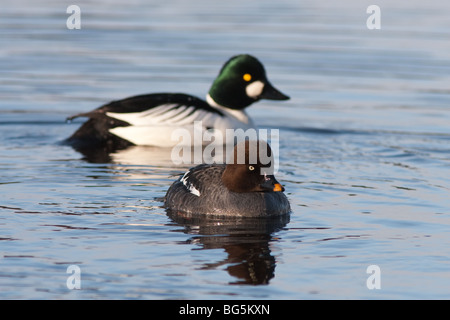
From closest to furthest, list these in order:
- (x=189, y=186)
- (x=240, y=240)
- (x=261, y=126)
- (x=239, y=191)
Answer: (x=240, y=240) → (x=239, y=191) → (x=189, y=186) → (x=261, y=126)

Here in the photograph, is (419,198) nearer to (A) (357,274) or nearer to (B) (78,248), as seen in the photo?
(A) (357,274)

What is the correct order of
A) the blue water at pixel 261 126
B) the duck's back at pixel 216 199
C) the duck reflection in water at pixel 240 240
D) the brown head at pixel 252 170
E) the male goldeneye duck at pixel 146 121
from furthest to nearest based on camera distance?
the male goldeneye duck at pixel 146 121 → the duck's back at pixel 216 199 → the brown head at pixel 252 170 → the duck reflection in water at pixel 240 240 → the blue water at pixel 261 126

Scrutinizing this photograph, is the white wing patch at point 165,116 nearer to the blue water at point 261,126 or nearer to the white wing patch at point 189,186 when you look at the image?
the blue water at point 261,126

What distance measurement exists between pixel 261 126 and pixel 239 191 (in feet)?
19.0

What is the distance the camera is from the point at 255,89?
619 inches

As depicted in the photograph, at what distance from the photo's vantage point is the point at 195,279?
8344 mm

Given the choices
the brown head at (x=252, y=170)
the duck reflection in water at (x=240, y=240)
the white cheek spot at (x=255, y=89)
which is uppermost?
the white cheek spot at (x=255, y=89)

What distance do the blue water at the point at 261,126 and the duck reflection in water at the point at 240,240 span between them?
0.10 ft

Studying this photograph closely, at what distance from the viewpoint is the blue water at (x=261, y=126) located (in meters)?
8.57

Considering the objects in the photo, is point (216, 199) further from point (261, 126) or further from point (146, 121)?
point (261, 126)

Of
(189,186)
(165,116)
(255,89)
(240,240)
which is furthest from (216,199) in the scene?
(255,89)

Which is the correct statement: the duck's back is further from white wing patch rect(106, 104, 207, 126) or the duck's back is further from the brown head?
white wing patch rect(106, 104, 207, 126)

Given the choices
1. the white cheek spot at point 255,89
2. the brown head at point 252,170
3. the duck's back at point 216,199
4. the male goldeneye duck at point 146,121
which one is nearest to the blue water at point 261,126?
the duck's back at point 216,199
